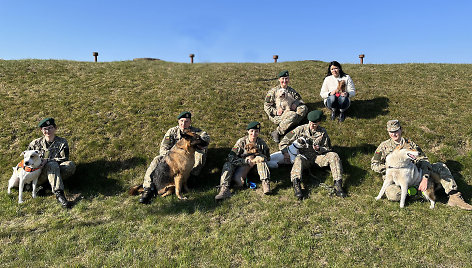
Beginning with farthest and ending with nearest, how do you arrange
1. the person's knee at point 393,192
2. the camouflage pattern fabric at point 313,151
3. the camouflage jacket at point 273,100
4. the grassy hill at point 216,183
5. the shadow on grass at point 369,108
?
the shadow on grass at point 369,108 → the camouflage jacket at point 273,100 → the camouflage pattern fabric at point 313,151 → the person's knee at point 393,192 → the grassy hill at point 216,183

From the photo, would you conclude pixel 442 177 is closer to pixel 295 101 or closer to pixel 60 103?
pixel 295 101

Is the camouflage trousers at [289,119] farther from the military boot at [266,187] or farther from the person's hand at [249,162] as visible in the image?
the military boot at [266,187]

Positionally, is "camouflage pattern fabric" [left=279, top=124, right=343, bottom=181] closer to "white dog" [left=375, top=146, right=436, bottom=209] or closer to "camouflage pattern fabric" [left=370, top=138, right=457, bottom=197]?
"camouflage pattern fabric" [left=370, top=138, right=457, bottom=197]

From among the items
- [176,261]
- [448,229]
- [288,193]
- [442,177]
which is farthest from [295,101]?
[176,261]

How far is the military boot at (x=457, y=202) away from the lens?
5.14m

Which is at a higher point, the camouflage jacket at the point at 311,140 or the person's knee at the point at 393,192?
the camouflage jacket at the point at 311,140

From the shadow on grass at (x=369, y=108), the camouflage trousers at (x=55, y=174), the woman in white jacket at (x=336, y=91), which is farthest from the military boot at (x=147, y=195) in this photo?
the shadow on grass at (x=369, y=108)

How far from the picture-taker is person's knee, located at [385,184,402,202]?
17.7 ft

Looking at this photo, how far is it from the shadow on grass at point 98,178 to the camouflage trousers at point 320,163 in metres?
4.46

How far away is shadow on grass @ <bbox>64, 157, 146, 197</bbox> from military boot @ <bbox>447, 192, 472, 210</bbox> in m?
7.57

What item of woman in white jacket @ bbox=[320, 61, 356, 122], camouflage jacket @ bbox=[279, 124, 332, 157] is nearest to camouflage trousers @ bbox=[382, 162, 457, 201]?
camouflage jacket @ bbox=[279, 124, 332, 157]

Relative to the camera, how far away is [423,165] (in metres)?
5.81

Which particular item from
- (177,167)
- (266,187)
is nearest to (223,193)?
(266,187)

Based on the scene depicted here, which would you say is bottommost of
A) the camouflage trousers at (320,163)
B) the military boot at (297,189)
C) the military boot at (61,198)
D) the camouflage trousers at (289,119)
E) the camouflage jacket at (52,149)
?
the military boot at (61,198)
